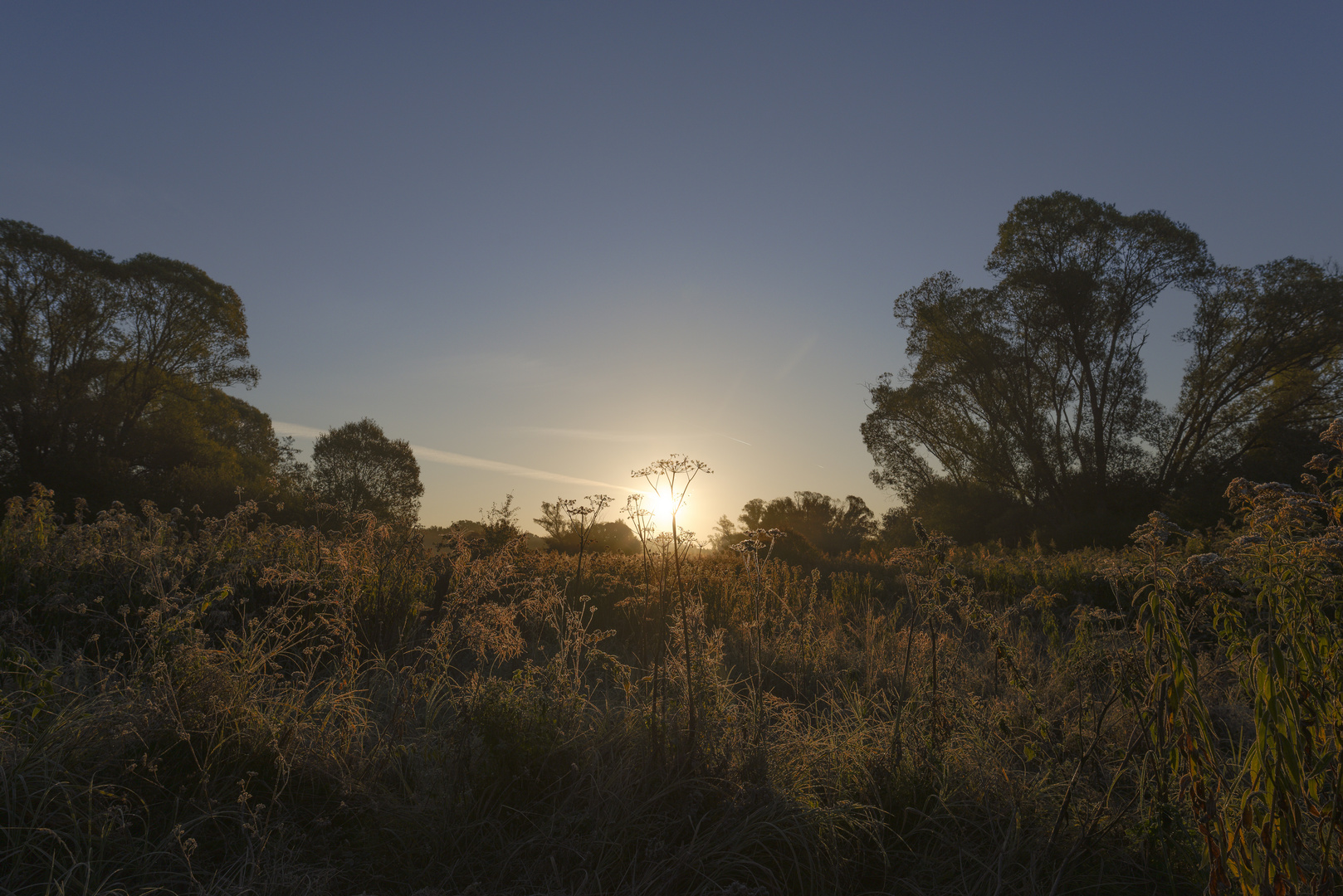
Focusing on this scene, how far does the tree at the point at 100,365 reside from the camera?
714 inches

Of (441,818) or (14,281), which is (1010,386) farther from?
(14,281)

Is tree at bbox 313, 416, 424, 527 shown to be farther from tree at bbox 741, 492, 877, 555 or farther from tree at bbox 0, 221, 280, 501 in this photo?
tree at bbox 741, 492, 877, 555

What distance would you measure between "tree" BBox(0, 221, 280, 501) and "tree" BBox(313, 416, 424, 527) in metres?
6.65

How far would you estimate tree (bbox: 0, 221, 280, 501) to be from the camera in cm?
1812

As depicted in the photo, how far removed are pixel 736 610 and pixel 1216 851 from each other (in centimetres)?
483

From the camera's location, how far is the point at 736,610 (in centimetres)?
641

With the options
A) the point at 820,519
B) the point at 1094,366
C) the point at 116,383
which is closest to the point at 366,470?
the point at 116,383

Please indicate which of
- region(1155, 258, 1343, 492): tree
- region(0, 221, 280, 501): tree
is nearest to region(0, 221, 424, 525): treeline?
region(0, 221, 280, 501): tree

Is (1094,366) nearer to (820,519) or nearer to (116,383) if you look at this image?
(820,519)

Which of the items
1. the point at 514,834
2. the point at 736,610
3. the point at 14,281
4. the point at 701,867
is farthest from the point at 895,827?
the point at 14,281

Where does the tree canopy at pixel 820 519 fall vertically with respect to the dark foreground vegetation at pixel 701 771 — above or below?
above

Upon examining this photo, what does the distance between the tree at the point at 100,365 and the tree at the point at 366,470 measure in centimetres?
665

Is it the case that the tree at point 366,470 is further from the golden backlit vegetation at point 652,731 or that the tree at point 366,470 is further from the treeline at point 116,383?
the golden backlit vegetation at point 652,731

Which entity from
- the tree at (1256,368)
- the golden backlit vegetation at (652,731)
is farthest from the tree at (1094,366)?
the golden backlit vegetation at (652,731)
